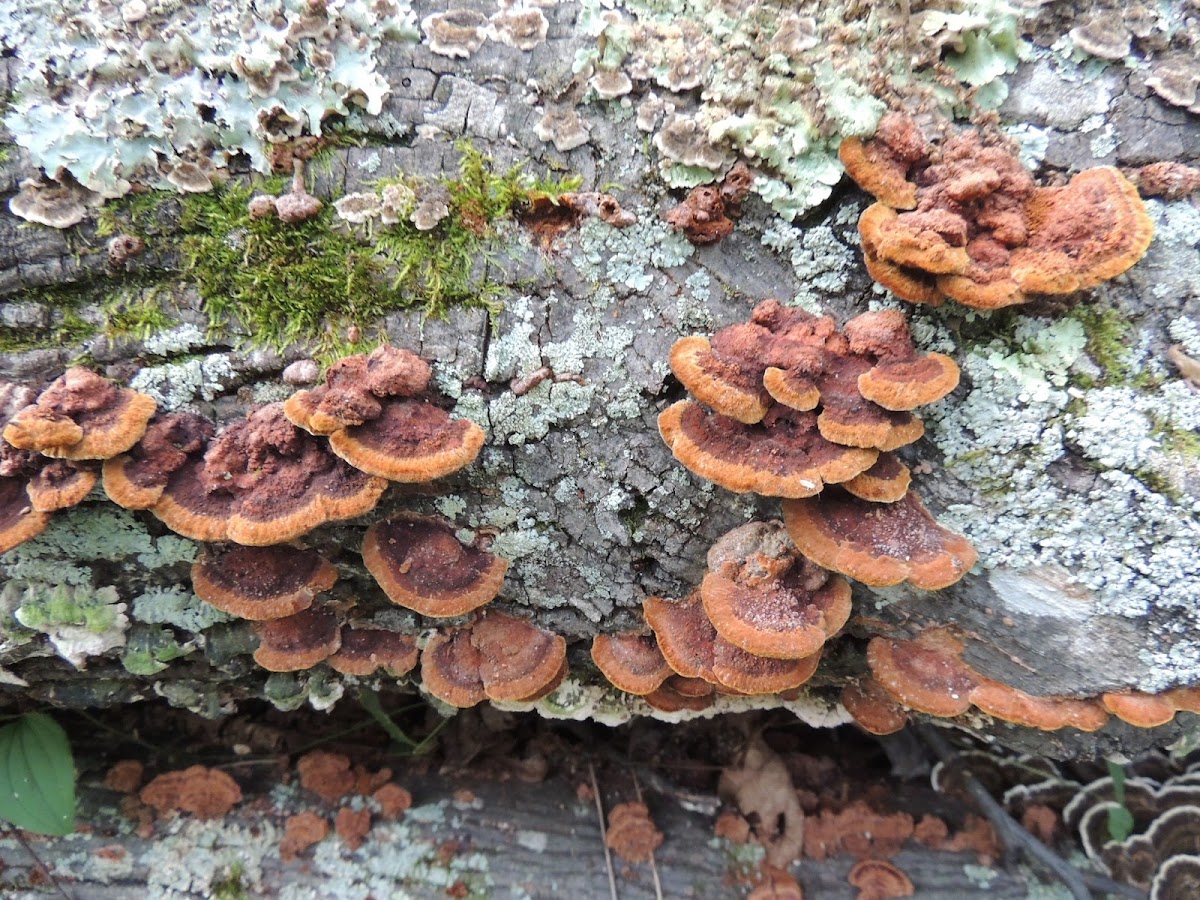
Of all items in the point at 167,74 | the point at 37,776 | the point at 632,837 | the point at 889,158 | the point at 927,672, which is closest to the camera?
the point at 889,158

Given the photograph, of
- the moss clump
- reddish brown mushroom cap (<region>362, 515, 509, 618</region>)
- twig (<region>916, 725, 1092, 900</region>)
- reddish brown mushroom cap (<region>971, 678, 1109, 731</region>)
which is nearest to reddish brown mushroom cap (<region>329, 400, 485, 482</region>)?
the moss clump

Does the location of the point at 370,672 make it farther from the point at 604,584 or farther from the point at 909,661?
the point at 909,661

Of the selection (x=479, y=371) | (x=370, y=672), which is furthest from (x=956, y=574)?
(x=370, y=672)

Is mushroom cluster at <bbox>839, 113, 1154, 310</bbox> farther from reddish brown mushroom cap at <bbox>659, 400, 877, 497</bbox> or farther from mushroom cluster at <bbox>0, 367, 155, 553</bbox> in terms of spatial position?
mushroom cluster at <bbox>0, 367, 155, 553</bbox>

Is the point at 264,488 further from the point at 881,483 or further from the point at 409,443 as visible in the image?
the point at 881,483

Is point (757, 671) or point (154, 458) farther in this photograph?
point (757, 671)

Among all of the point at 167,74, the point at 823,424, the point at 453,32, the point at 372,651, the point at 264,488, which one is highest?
the point at 453,32

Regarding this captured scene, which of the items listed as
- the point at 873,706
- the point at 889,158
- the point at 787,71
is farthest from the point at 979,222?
the point at 873,706
